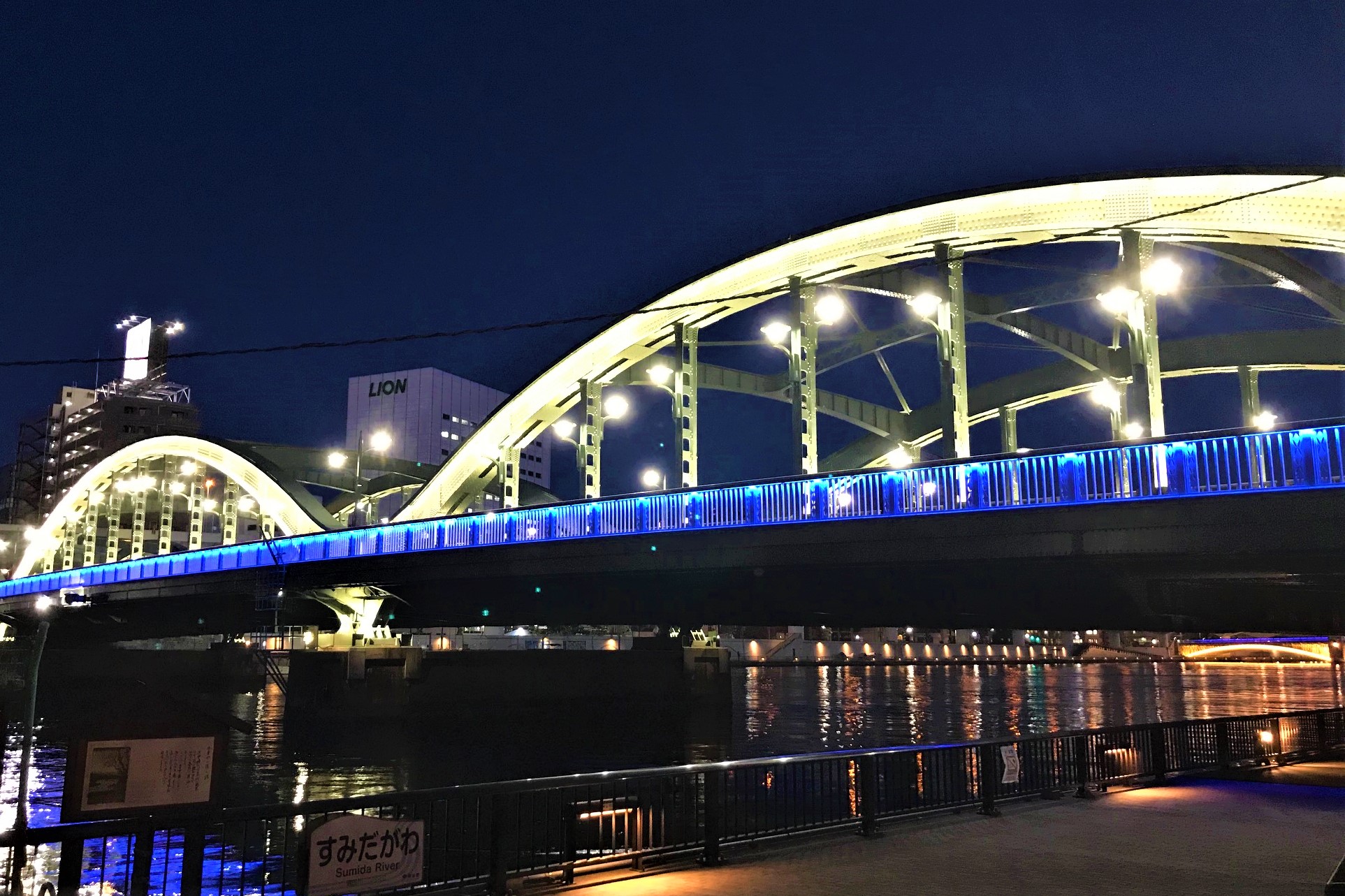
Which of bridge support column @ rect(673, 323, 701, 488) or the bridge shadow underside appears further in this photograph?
bridge support column @ rect(673, 323, 701, 488)

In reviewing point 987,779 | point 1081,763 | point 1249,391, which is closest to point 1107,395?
point 1249,391

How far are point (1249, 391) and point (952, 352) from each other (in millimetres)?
20310

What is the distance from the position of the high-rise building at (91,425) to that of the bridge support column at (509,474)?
10560 cm

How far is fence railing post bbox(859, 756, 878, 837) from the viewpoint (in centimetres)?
1341

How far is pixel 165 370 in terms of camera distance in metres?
158

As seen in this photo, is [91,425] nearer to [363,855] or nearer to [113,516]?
[113,516]

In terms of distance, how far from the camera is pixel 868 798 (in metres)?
13.5

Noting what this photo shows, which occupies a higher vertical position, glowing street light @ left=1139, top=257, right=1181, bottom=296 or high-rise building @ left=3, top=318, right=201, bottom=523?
high-rise building @ left=3, top=318, right=201, bottom=523

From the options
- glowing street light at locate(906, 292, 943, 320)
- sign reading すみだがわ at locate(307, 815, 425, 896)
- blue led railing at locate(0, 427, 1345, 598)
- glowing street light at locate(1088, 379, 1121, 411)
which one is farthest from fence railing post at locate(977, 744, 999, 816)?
glowing street light at locate(1088, 379, 1121, 411)

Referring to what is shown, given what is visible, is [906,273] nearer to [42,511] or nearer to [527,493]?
[527,493]

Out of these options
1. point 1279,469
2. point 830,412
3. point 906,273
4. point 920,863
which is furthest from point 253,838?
point 830,412

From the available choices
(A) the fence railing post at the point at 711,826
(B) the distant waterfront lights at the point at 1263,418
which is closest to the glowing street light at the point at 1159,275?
(B) the distant waterfront lights at the point at 1263,418

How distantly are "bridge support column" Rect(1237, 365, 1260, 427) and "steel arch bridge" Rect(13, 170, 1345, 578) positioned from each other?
96 mm

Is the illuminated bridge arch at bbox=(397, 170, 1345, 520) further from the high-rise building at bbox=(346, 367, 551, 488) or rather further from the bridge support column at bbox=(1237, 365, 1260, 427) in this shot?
the high-rise building at bbox=(346, 367, 551, 488)
